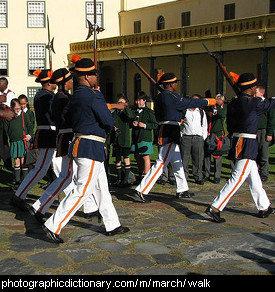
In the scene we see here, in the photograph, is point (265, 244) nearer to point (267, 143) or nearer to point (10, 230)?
point (10, 230)

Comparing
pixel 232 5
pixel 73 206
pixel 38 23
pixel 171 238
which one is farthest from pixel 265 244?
pixel 38 23

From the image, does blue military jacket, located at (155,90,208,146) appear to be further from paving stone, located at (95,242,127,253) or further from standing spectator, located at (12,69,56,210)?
paving stone, located at (95,242,127,253)

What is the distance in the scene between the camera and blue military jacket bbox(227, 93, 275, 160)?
7512 millimetres

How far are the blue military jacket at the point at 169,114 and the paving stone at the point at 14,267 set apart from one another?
3.78m

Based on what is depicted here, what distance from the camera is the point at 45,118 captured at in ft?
27.2

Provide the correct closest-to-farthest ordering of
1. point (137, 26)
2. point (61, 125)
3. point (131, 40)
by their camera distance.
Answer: point (61, 125) < point (131, 40) < point (137, 26)

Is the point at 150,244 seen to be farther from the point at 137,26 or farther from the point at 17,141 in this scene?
the point at 137,26

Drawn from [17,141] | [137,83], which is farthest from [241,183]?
[137,83]

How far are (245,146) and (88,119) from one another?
224 centimetres

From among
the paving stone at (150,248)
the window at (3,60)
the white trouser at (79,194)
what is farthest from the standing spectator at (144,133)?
the window at (3,60)

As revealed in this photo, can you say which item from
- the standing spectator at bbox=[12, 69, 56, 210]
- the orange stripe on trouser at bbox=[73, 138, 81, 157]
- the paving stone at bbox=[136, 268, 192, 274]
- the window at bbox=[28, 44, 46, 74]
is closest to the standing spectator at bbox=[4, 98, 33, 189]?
the standing spectator at bbox=[12, 69, 56, 210]

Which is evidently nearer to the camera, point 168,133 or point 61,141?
point 61,141

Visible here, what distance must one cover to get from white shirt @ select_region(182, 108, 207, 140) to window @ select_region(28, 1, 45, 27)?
32.8 m

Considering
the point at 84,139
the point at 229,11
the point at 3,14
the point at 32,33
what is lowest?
the point at 84,139
